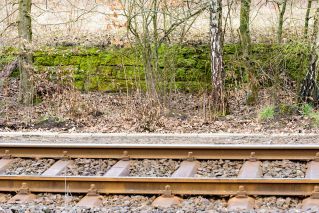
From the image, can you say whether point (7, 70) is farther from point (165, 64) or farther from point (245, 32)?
point (245, 32)

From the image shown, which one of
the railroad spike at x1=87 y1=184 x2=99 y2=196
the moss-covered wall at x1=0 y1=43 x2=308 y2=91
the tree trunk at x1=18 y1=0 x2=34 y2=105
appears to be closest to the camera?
the railroad spike at x1=87 y1=184 x2=99 y2=196

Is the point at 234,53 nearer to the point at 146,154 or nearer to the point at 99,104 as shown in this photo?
the point at 99,104

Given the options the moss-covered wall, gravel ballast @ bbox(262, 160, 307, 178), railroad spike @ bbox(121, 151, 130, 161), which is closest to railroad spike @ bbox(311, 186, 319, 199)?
gravel ballast @ bbox(262, 160, 307, 178)

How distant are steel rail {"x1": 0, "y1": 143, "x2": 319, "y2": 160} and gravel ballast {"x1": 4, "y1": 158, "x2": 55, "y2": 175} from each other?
93 millimetres

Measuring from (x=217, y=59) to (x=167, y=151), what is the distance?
619 centimetres

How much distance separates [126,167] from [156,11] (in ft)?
22.2

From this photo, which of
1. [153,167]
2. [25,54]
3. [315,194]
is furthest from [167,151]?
[25,54]

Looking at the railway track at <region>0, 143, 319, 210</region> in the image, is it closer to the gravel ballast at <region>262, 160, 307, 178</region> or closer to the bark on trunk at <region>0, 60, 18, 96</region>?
the gravel ballast at <region>262, 160, 307, 178</region>

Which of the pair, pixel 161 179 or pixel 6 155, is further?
pixel 6 155

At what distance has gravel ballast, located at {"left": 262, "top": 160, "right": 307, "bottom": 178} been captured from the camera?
300 inches

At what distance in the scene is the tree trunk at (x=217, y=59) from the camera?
13.7 metres

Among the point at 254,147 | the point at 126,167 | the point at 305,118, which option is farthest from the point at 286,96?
the point at 126,167

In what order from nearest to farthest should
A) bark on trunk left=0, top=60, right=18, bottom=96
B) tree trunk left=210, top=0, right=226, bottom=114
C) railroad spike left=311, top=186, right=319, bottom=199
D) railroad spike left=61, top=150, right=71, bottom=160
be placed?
railroad spike left=311, top=186, right=319, bottom=199
railroad spike left=61, top=150, right=71, bottom=160
tree trunk left=210, top=0, right=226, bottom=114
bark on trunk left=0, top=60, right=18, bottom=96

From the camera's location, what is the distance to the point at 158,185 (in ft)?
22.9
